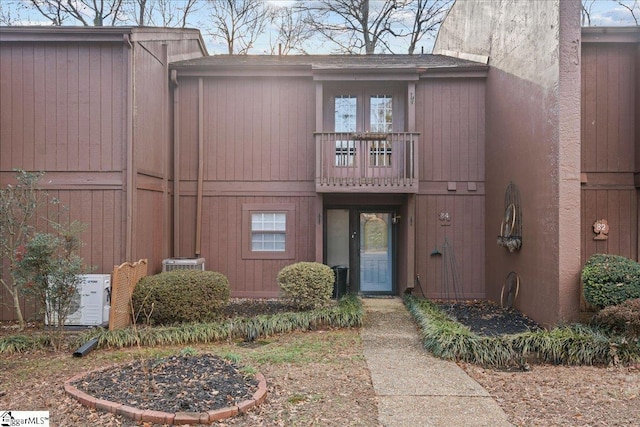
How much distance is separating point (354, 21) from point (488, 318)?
1533 cm

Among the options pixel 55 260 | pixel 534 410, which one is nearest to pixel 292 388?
pixel 534 410

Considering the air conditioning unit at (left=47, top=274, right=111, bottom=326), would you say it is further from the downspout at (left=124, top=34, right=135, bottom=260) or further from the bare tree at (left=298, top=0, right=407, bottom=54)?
the bare tree at (left=298, top=0, right=407, bottom=54)

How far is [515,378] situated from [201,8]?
1918cm

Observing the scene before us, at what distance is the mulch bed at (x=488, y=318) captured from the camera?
24.1 feet

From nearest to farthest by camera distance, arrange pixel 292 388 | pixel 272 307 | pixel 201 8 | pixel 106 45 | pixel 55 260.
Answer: pixel 292 388 → pixel 55 260 → pixel 106 45 → pixel 272 307 → pixel 201 8

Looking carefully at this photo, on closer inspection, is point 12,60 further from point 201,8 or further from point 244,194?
point 201,8

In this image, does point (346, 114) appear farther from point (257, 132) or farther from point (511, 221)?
point (511, 221)

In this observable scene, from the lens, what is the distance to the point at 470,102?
10.2 meters

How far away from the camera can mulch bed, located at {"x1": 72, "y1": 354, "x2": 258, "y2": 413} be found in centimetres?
427

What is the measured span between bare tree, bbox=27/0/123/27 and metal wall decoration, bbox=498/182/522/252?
52.6 feet

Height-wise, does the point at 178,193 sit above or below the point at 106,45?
below

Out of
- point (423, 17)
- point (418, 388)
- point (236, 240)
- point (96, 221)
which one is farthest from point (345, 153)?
point (423, 17)

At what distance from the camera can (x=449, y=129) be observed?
10250mm

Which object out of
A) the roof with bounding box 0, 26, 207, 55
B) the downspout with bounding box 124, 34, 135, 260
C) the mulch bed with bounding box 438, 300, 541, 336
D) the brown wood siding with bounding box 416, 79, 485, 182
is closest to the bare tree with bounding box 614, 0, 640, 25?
the brown wood siding with bounding box 416, 79, 485, 182
